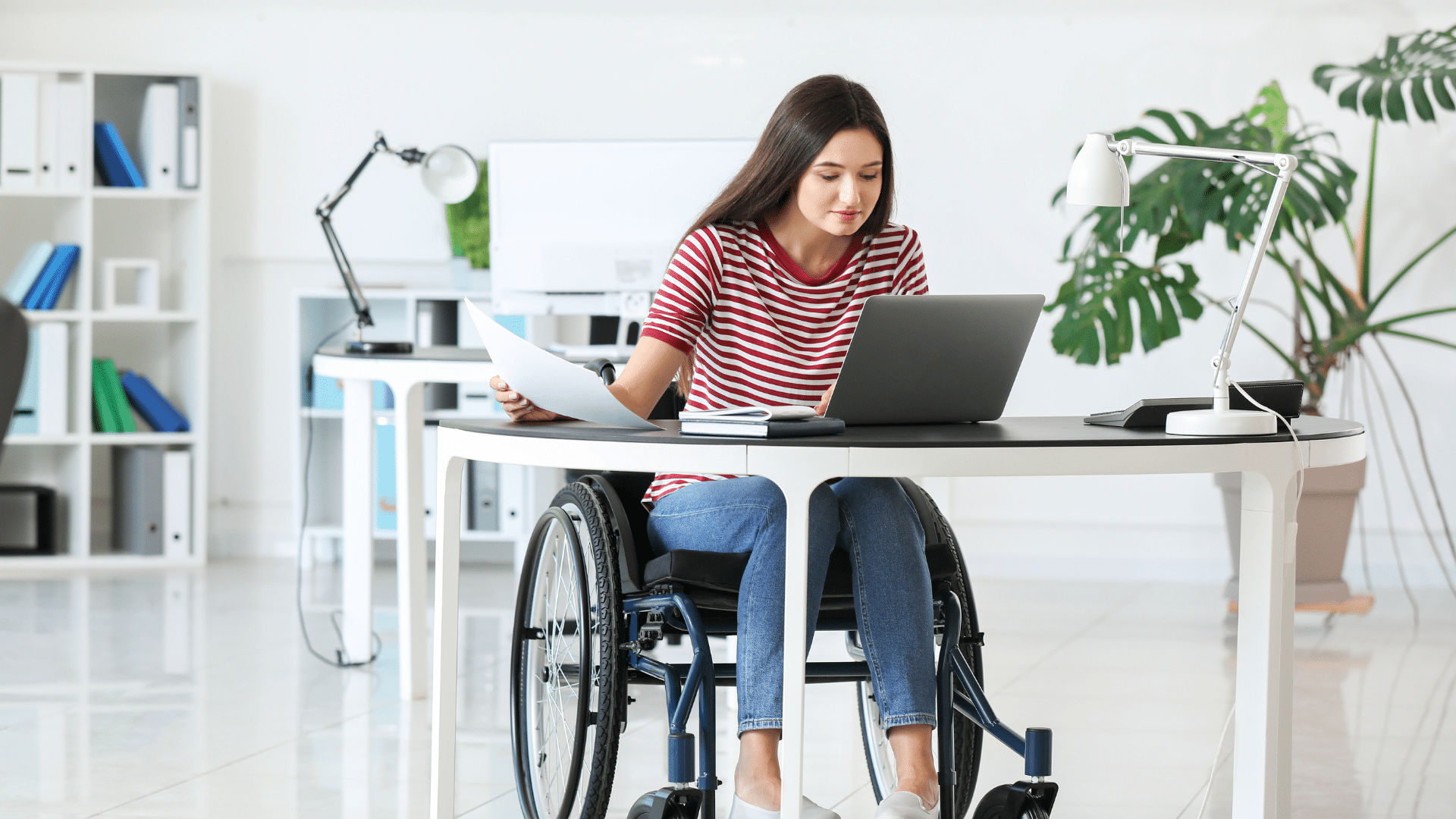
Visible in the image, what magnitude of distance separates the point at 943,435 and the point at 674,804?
1.68 ft

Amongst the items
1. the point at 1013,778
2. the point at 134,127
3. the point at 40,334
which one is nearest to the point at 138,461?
the point at 40,334

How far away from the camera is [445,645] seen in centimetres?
186

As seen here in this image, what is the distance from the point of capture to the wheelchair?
5.66 feet

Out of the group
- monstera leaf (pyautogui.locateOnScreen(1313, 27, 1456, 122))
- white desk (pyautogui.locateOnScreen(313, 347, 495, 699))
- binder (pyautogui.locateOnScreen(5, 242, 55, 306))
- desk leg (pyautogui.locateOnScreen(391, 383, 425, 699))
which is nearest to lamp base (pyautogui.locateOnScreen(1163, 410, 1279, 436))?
white desk (pyautogui.locateOnScreen(313, 347, 495, 699))

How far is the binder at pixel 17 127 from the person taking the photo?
15.0 feet

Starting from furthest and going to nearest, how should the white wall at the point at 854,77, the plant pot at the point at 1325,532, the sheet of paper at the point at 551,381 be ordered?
the white wall at the point at 854,77
the plant pot at the point at 1325,532
the sheet of paper at the point at 551,381

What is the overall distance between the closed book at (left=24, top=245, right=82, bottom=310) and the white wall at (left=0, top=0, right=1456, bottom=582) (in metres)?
0.50

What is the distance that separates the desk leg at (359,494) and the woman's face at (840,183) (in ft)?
4.64

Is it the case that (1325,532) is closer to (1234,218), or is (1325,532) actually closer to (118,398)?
(1234,218)

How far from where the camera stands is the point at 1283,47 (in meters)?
4.56

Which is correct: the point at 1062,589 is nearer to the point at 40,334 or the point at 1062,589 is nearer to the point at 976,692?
the point at 976,692

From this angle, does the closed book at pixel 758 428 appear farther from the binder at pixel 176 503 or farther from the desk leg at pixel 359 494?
the binder at pixel 176 503

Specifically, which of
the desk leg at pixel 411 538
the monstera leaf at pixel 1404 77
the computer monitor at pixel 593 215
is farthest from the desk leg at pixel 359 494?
the monstera leaf at pixel 1404 77

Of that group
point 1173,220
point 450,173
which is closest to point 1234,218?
point 1173,220
